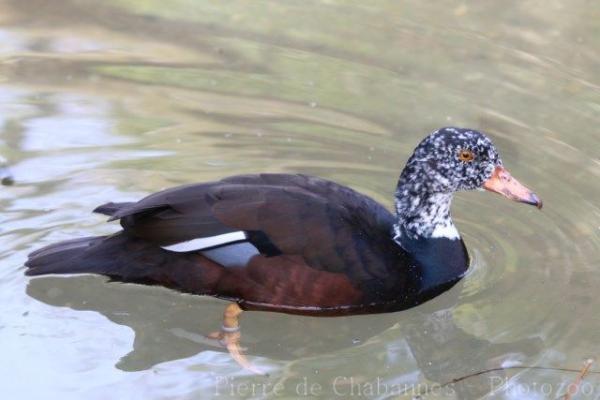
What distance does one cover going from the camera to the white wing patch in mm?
5641

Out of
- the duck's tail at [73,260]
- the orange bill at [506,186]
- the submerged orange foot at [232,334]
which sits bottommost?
the submerged orange foot at [232,334]

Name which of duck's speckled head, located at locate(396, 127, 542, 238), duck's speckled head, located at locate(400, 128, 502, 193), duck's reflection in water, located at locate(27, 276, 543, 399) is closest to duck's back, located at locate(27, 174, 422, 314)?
duck's reflection in water, located at locate(27, 276, 543, 399)

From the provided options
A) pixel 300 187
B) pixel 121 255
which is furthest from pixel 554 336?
pixel 121 255

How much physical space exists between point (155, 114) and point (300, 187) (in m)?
2.32

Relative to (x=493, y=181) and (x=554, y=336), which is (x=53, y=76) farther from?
(x=554, y=336)

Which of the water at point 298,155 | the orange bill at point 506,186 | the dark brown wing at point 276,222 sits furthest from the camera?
the orange bill at point 506,186

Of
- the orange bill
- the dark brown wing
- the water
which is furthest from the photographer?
the orange bill

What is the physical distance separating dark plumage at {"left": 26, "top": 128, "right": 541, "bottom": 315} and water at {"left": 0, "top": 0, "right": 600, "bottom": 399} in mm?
178

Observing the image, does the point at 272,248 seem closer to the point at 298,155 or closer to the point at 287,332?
the point at 287,332

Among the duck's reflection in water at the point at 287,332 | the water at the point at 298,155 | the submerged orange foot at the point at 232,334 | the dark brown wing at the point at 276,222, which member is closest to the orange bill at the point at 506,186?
the water at the point at 298,155

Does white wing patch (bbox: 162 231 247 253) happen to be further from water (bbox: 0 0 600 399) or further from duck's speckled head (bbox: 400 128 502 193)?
duck's speckled head (bbox: 400 128 502 193)

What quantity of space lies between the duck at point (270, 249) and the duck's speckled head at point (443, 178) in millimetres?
12

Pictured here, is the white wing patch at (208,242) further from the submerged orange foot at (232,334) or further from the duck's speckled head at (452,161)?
the duck's speckled head at (452,161)

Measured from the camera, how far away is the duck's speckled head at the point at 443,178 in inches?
239
